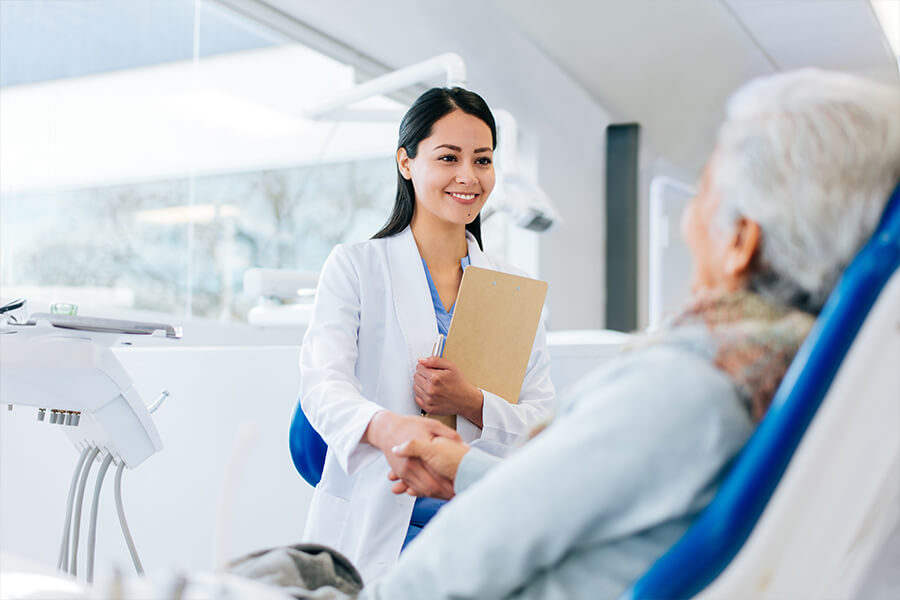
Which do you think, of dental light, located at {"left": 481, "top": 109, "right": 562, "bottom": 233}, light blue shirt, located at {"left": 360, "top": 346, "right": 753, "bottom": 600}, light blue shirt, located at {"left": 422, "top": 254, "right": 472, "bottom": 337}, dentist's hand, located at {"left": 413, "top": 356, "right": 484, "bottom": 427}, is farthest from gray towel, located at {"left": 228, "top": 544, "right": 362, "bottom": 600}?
dental light, located at {"left": 481, "top": 109, "right": 562, "bottom": 233}

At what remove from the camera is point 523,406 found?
1402 mm

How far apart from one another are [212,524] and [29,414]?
0.54 metres

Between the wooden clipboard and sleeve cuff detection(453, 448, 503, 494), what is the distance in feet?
1.16

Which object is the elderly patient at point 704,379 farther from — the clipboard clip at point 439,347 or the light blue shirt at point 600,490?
the clipboard clip at point 439,347

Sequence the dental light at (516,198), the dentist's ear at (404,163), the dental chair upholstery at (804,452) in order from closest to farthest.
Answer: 1. the dental chair upholstery at (804,452)
2. the dentist's ear at (404,163)
3. the dental light at (516,198)

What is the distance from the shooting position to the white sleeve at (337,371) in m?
1.19

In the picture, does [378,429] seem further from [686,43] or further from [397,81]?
[686,43]

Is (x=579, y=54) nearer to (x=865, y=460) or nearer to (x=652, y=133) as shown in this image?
(x=652, y=133)

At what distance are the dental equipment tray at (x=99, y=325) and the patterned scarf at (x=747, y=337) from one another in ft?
2.67

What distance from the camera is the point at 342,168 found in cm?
343

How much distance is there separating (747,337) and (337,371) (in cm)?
77

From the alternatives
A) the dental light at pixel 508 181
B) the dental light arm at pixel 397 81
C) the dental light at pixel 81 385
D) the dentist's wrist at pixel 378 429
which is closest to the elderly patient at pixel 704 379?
the dentist's wrist at pixel 378 429

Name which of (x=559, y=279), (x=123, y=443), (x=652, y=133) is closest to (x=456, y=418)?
(x=123, y=443)

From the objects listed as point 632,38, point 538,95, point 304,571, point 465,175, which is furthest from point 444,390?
point 632,38
